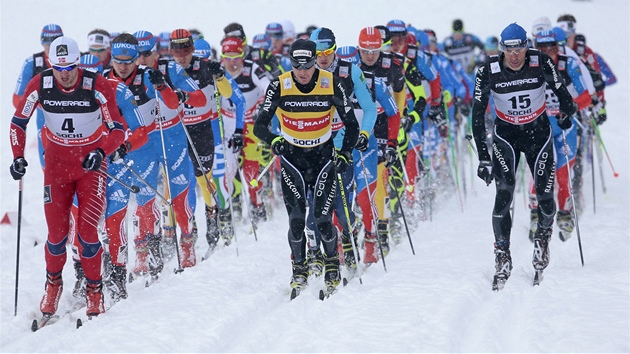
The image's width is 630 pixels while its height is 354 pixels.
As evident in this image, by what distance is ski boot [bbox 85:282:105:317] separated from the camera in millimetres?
7738

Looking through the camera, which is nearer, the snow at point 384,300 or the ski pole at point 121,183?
the snow at point 384,300

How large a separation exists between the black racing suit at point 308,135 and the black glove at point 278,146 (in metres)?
0.04

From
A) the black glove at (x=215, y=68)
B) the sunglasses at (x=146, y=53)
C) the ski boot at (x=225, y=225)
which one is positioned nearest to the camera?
the sunglasses at (x=146, y=53)

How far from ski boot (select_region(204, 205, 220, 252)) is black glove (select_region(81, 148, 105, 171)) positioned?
3.01m

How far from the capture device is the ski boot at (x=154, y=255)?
9.43 meters

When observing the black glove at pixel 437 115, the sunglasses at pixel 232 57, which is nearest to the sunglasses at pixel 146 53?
the sunglasses at pixel 232 57

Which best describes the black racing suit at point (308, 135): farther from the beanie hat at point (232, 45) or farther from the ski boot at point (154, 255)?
the beanie hat at point (232, 45)

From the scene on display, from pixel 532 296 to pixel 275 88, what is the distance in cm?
307

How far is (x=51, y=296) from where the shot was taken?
7.83m

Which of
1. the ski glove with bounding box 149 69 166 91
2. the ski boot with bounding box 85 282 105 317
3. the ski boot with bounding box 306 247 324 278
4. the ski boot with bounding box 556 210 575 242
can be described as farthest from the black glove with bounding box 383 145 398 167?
the ski boot with bounding box 85 282 105 317

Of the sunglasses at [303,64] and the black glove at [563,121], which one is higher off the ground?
the sunglasses at [303,64]

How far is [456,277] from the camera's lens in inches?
337

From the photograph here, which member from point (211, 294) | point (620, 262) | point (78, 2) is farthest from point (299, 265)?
point (78, 2)

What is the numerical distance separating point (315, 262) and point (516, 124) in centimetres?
252
